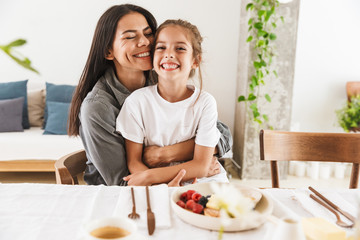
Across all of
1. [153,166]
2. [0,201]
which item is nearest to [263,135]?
[153,166]

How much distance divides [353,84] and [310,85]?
18.4 inches

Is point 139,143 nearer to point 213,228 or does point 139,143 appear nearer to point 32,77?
point 213,228

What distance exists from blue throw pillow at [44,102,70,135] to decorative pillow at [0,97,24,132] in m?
0.32

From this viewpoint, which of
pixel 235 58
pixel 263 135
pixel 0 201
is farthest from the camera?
pixel 235 58

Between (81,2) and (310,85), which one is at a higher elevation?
(81,2)

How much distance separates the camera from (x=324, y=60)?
12.7 ft

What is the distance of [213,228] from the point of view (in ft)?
2.52

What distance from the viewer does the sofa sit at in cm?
317

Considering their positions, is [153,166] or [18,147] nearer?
[153,166]

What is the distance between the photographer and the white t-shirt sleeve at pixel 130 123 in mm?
1418

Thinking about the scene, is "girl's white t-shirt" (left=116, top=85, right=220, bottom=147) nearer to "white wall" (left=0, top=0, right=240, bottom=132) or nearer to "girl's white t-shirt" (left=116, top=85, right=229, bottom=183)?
"girl's white t-shirt" (left=116, top=85, right=229, bottom=183)

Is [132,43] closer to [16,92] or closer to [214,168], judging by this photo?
[214,168]

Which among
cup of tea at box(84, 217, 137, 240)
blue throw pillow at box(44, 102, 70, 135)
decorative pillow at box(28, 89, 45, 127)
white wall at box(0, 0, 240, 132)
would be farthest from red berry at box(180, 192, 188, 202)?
decorative pillow at box(28, 89, 45, 127)

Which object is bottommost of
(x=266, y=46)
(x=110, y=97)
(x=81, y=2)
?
(x=110, y=97)
